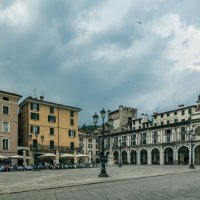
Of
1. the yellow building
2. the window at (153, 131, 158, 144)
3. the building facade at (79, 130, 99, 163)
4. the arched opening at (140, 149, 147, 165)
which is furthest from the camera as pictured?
the building facade at (79, 130, 99, 163)

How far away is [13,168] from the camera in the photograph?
46188 millimetres

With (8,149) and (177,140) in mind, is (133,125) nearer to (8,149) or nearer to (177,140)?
(177,140)

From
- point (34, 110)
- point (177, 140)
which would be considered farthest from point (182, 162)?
point (34, 110)

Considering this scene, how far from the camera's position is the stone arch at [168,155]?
295ft

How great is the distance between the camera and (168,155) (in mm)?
91562

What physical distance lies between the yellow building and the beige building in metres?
4.16

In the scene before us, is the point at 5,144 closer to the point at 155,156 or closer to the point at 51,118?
the point at 51,118

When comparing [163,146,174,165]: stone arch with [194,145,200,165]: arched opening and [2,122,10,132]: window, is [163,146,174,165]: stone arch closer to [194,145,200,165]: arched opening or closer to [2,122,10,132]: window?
[194,145,200,165]: arched opening

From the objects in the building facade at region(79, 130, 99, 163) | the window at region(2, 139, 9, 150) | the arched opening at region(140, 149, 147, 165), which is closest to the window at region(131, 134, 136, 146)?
the arched opening at region(140, 149, 147, 165)

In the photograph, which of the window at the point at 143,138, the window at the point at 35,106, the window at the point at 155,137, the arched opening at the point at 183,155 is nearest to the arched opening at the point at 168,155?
the arched opening at the point at 183,155

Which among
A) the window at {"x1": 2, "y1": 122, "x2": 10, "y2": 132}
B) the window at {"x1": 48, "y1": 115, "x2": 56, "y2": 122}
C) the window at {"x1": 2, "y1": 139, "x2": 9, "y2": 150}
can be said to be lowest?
the window at {"x1": 2, "y1": 139, "x2": 9, "y2": 150}

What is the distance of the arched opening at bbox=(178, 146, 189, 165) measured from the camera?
85.4 m

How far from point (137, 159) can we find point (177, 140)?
57.0ft

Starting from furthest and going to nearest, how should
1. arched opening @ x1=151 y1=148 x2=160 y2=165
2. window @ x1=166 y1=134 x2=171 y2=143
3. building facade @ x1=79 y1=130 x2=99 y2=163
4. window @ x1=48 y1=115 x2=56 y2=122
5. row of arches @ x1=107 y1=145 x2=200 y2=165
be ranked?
building facade @ x1=79 y1=130 x2=99 y2=163
arched opening @ x1=151 y1=148 x2=160 y2=165
window @ x1=166 y1=134 x2=171 y2=143
row of arches @ x1=107 y1=145 x2=200 y2=165
window @ x1=48 y1=115 x2=56 y2=122
